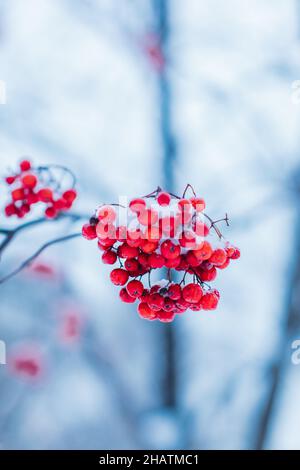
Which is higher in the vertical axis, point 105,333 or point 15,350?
point 105,333

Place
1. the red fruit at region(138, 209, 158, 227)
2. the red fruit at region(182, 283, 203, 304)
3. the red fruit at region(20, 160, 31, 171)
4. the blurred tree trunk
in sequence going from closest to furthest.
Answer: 1. the red fruit at region(138, 209, 158, 227)
2. the red fruit at region(182, 283, 203, 304)
3. the red fruit at region(20, 160, 31, 171)
4. the blurred tree trunk

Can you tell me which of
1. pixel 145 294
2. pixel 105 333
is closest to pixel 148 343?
pixel 105 333

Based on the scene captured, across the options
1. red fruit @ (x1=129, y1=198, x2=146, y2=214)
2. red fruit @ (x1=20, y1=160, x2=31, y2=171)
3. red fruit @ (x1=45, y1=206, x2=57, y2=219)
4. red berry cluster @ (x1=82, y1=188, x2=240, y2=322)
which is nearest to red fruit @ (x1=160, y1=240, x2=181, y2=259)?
red berry cluster @ (x1=82, y1=188, x2=240, y2=322)

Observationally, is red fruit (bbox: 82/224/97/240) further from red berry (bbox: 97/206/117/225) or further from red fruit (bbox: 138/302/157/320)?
red fruit (bbox: 138/302/157/320)

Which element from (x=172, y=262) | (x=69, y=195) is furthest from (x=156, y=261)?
(x=69, y=195)

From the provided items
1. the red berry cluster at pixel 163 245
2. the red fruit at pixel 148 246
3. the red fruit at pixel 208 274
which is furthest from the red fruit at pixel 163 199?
the red fruit at pixel 208 274
